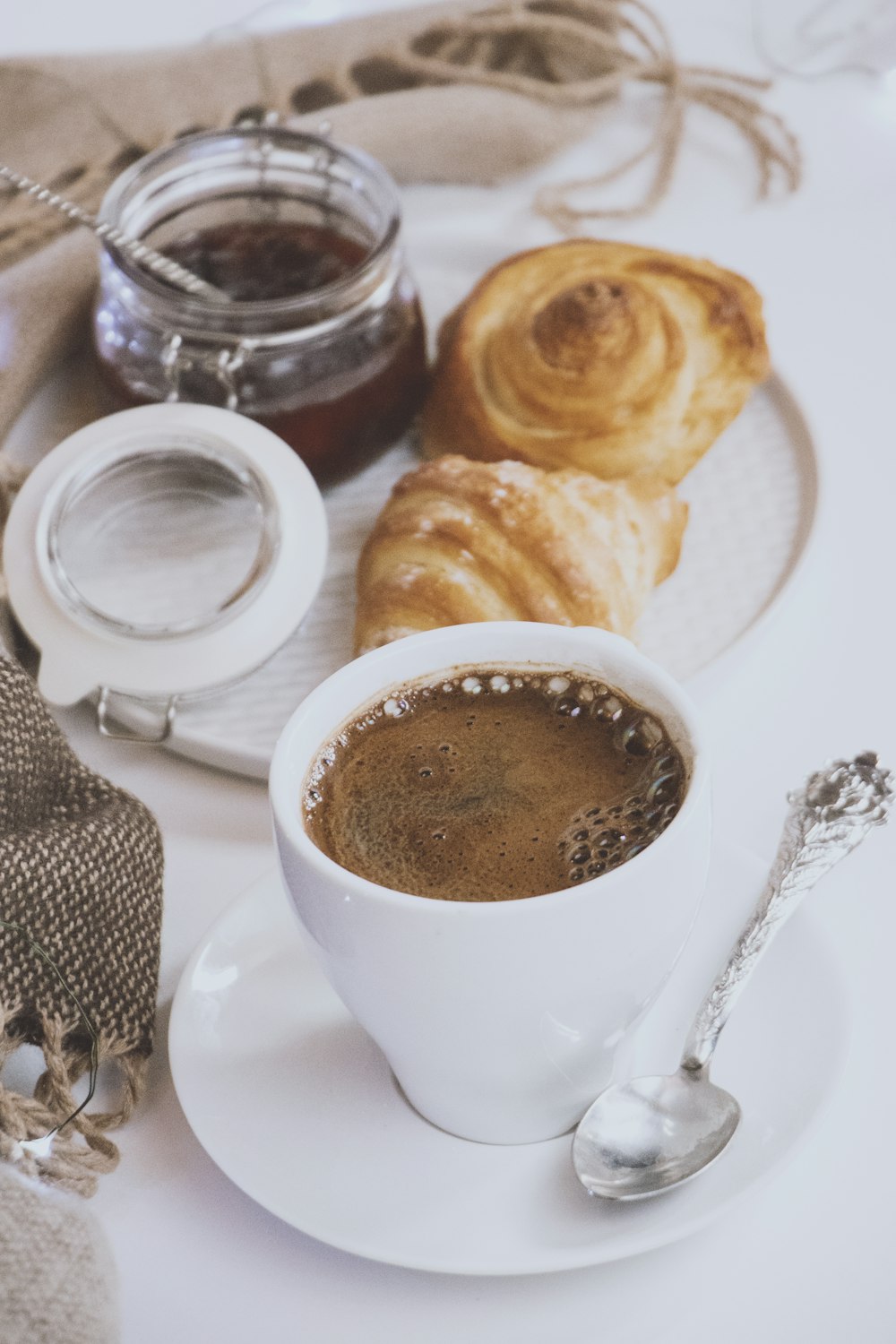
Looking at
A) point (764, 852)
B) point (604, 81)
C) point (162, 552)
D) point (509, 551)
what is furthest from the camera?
point (604, 81)

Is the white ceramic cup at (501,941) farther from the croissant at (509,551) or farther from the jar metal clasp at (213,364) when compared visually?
the jar metal clasp at (213,364)

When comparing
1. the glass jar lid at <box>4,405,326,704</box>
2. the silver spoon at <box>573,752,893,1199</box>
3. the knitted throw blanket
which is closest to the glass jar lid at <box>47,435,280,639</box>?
the glass jar lid at <box>4,405,326,704</box>

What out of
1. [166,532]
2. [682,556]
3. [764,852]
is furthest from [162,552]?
[764,852]

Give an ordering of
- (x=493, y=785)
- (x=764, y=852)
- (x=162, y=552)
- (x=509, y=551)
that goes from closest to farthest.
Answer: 1. (x=493, y=785)
2. (x=764, y=852)
3. (x=509, y=551)
4. (x=162, y=552)

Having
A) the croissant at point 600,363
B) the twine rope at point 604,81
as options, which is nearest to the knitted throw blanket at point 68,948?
the croissant at point 600,363

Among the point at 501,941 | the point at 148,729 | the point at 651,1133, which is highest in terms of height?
the point at 501,941

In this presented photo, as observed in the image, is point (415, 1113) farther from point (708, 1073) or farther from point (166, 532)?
point (166, 532)
